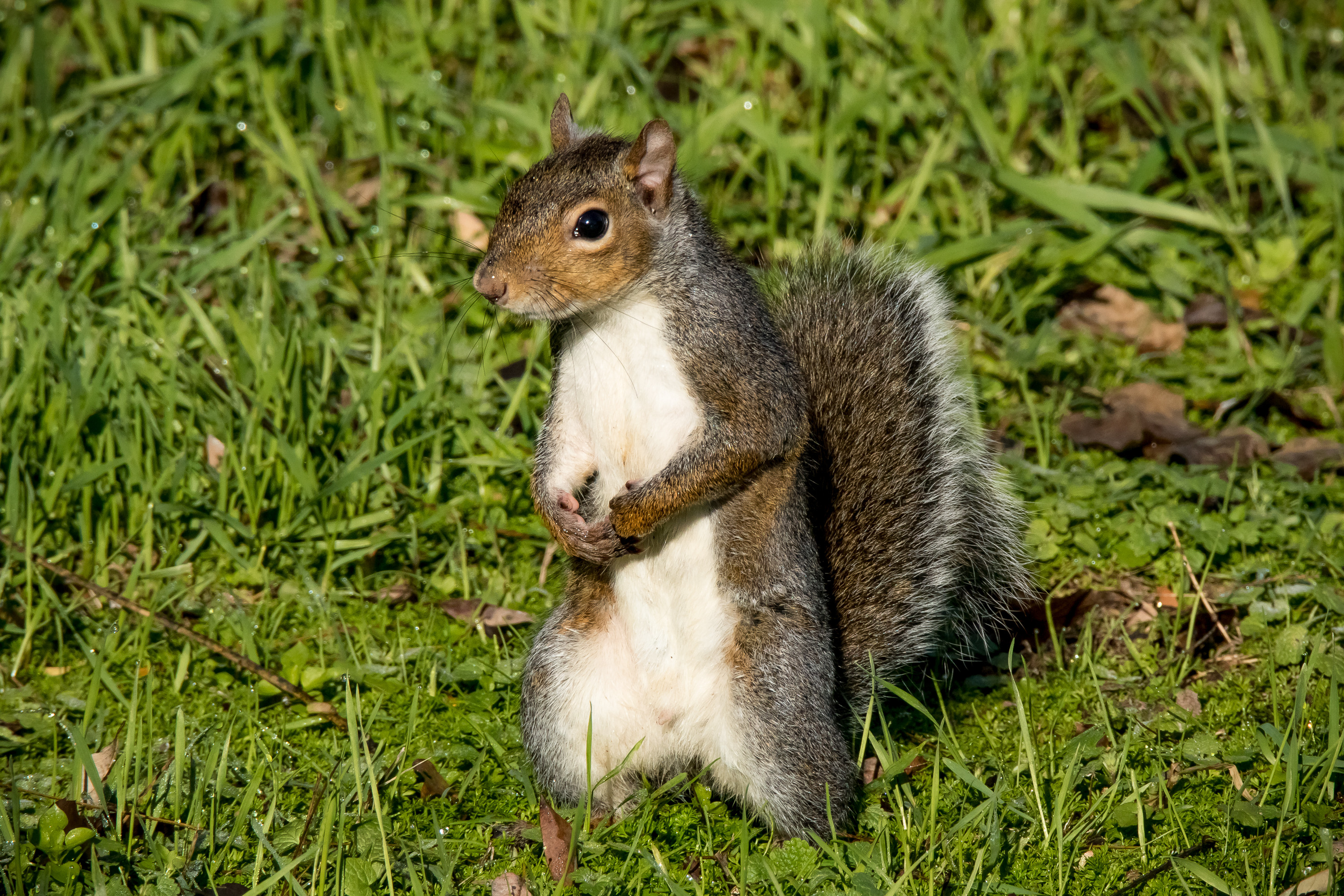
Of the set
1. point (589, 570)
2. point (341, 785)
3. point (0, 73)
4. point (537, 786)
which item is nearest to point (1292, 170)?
point (589, 570)

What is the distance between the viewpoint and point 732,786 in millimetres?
2092

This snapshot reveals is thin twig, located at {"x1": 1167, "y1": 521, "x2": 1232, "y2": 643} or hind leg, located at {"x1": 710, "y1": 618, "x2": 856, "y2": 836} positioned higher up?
hind leg, located at {"x1": 710, "y1": 618, "x2": 856, "y2": 836}

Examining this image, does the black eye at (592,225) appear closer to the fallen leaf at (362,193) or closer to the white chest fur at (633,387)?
the white chest fur at (633,387)

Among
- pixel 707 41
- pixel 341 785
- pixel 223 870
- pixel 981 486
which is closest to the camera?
pixel 223 870

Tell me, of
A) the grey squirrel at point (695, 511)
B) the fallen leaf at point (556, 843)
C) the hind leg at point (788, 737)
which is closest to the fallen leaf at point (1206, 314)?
the grey squirrel at point (695, 511)

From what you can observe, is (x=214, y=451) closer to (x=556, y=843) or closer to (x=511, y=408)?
(x=511, y=408)

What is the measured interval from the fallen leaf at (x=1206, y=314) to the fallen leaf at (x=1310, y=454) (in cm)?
50

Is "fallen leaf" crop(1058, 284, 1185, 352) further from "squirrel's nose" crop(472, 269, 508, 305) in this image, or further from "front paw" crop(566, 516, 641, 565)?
"squirrel's nose" crop(472, 269, 508, 305)

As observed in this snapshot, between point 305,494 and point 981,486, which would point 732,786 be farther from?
point 305,494

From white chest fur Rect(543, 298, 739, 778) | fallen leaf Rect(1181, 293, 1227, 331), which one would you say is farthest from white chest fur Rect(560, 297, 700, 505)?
fallen leaf Rect(1181, 293, 1227, 331)

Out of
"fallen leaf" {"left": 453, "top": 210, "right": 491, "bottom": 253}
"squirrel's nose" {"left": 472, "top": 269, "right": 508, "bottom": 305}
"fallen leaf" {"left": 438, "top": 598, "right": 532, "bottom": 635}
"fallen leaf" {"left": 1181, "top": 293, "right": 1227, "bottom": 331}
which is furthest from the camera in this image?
"fallen leaf" {"left": 453, "top": 210, "right": 491, "bottom": 253}

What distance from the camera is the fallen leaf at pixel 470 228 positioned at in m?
3.63

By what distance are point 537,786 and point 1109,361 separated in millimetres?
2021

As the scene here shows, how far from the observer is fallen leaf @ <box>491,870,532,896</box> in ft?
6.55
